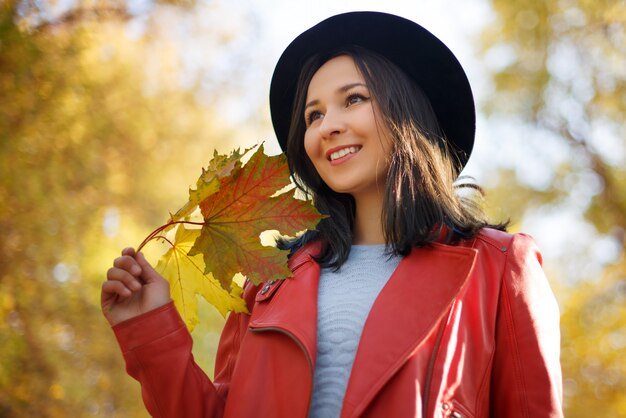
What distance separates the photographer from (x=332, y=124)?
1524mm

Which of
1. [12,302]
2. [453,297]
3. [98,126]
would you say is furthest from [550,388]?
[98,126]

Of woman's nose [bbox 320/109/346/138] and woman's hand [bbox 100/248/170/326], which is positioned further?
woman's nose [bbox 320/109/346/138]

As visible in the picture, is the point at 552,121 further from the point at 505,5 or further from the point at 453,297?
the point at 453,297

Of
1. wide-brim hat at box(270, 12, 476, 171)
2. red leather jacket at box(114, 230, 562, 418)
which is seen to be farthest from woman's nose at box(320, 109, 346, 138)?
red leather jacket at box(114, 230, 562, 418)

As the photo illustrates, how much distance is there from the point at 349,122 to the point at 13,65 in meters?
4.63

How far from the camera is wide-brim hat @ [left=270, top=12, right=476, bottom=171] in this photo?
64.4 inches

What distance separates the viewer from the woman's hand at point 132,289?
1.31 meters

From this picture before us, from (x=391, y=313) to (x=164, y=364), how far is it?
18.3 inches

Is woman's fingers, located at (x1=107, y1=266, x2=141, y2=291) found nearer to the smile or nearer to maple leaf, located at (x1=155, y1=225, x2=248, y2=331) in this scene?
maple leaf, located at (x1=155, y1=225, x2=248, y2=331)

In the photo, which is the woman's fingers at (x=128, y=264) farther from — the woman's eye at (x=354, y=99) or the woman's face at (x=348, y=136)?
the woman's eye at (x=354, y=99)

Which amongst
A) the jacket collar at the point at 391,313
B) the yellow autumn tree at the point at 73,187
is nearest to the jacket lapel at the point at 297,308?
the jacket collar at the point at 391,313

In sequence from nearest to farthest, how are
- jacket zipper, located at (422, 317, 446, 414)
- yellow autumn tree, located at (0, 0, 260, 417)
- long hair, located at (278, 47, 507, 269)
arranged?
jacket zipper, located at (422, 317, 446, 414), long hair, located at (278, 47, 507, 269), yellow autumn tree, located at (0, 0, 260, 417)

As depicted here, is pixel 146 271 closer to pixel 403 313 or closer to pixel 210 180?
pixel 210 180

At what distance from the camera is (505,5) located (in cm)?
727
